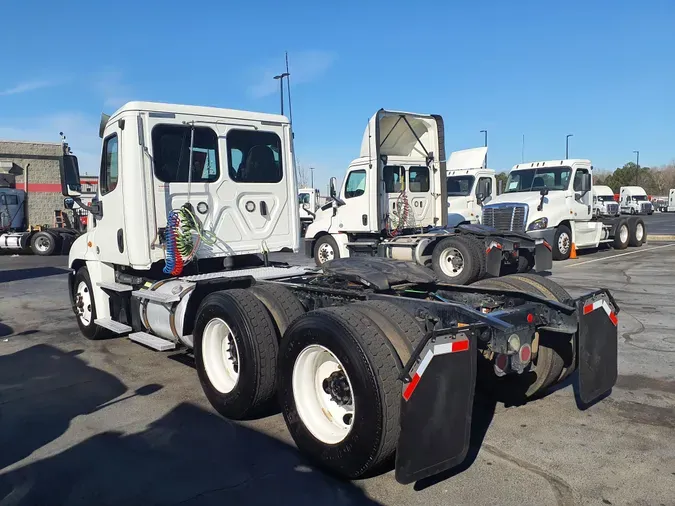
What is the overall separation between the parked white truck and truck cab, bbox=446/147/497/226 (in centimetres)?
3836

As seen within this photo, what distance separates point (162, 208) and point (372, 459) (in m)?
4.04

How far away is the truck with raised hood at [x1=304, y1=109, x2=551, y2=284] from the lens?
12359 mm

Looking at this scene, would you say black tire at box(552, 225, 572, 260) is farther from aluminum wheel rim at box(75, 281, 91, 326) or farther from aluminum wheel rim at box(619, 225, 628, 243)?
aluminum wheel rim at box(75, 281, 91, 326)

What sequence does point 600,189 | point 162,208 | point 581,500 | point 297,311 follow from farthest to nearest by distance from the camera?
point 600,189 → point 162,208 → point 297,311 → point 581,500

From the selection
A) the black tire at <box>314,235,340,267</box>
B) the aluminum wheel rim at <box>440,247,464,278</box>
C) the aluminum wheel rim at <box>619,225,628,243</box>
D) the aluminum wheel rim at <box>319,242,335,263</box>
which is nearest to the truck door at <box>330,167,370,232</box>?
the black tire at <box>314,235,340,267</box>

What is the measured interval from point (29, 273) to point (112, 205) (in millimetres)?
11165

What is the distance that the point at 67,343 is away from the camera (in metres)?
7.64

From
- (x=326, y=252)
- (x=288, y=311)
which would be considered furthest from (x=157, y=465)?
(x=326, y=252)

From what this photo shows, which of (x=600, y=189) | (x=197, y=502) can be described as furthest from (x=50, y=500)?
(x=600, y=189)

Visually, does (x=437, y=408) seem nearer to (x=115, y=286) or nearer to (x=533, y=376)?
(x=533, y=376)

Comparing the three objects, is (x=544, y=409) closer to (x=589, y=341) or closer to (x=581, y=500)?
(x=589, y=341)

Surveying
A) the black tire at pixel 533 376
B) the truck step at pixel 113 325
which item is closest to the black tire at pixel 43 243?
the truck step at pixel 113 325

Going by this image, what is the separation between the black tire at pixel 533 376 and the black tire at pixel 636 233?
1790 cm

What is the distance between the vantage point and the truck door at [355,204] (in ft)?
46.5
